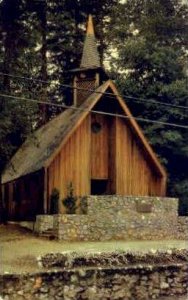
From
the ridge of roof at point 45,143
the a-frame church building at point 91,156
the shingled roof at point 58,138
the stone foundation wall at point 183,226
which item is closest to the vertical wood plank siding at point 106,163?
the a-frame church building at point 91,156

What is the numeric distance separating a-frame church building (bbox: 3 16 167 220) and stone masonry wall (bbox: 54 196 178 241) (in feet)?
7.28

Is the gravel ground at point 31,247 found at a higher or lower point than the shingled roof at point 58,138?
lower

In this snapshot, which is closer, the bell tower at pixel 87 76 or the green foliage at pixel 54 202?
the green foliage at pixel 54 202

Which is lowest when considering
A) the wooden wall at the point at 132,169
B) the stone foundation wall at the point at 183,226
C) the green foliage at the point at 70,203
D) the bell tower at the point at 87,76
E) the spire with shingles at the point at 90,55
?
the stone foundation wall at the point at 183,226

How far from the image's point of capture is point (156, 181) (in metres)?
32.2

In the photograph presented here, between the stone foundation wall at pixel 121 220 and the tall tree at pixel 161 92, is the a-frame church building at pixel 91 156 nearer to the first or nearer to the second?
the stone foundation wall at pixel 121 220

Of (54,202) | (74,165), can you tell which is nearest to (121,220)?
(54,202)

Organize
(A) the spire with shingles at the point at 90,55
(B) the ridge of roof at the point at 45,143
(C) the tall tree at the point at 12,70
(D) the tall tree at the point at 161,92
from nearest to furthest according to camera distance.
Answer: (C) the tall tree at the point at 12,70
(B) the ridge of roof at the point at 45,143
(A) the spire with shingles at the point at 90,55
(D) the tall tree at the point at 161,92

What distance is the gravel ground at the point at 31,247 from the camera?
18031 mm

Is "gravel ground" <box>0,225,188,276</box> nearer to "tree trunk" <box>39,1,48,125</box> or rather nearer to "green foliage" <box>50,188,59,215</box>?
"green foliage" <box>50,188,59,215</box>

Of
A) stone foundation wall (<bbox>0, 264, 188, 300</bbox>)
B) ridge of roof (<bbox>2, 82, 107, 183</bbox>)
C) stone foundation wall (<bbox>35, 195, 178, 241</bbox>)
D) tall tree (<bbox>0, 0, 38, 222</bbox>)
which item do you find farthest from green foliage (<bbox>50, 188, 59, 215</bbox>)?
stone foundation wall (<bbox>0, 264, 188, 300</bbox>)

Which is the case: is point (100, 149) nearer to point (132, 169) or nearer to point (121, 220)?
point (132, 169)

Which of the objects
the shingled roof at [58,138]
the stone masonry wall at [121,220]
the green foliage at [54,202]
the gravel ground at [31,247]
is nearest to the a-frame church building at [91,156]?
the shingled roof at [58,138]

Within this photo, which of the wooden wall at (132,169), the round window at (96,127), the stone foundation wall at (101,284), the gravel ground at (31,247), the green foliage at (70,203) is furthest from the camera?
the round window at (96,127)
